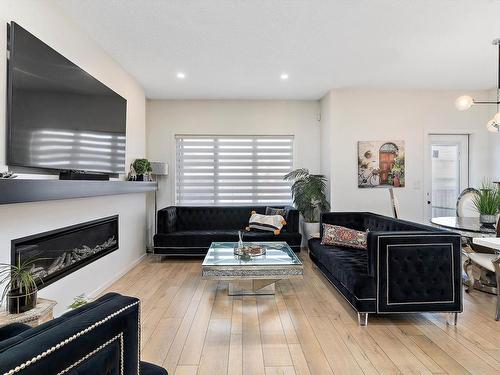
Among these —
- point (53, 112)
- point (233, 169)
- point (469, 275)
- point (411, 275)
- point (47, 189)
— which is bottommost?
point (469, 275)

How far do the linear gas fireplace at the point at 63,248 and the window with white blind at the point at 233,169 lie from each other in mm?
2061

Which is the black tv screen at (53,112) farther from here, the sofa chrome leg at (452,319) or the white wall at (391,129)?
the sofa chrome leg at (452,319)

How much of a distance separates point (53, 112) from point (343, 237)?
345cm

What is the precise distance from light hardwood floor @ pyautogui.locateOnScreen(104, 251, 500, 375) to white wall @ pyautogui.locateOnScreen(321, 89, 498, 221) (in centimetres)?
200

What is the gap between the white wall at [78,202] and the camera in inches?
81.6

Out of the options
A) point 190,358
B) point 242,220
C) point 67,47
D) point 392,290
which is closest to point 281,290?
point 392,290

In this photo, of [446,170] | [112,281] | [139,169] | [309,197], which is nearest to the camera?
[112,281]

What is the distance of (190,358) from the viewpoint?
2.11m

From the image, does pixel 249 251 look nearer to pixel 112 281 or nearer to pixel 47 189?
pixel 112 281

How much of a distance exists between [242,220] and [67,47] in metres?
3.52

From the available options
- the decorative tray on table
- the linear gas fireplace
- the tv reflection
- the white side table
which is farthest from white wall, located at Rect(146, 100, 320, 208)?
the white side table

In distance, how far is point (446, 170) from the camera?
5195mm

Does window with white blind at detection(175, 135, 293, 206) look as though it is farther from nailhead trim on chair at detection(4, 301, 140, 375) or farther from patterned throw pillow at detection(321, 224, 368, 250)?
nailhead trim on chair at detection(4, 301, 140, 375)

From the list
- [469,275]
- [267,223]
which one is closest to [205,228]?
[267,223]
